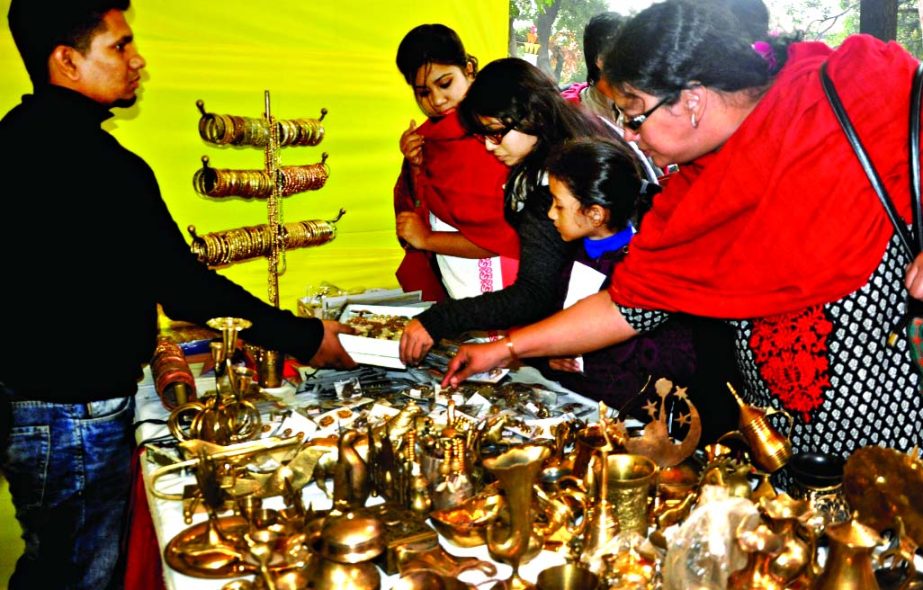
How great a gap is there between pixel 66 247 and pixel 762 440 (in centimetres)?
159

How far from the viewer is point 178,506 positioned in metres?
1.53

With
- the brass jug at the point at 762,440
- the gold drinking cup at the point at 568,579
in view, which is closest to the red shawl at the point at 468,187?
the brass jug at the point at 762,440

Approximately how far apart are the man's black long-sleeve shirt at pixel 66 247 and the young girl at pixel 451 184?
114 centimetres

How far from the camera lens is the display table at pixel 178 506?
Answer: 1.27m

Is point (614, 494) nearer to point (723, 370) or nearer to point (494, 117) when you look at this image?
point (723, 370)

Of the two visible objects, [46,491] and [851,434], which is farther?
[46,491]

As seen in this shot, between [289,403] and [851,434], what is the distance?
138 cm

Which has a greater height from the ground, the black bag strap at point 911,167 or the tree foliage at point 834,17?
the tree foliage at point 834,17

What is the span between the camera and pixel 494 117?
89.0 inches

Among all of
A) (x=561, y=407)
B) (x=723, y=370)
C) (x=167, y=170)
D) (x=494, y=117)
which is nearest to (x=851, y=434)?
(x=723, y=370)

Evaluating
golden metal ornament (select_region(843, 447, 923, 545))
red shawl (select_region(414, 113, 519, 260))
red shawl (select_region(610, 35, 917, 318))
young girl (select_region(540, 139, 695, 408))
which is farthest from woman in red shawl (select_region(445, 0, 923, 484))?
red shawl (select_region(414, 113, 519, 260))

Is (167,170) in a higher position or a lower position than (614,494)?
higher

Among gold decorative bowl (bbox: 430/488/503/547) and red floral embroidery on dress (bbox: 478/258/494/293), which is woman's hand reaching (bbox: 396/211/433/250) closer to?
red floral embroidery on dress (bbox: 478/258/494/293)

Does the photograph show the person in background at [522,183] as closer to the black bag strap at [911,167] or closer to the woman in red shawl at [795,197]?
the woman in red shawl at [795,197]
